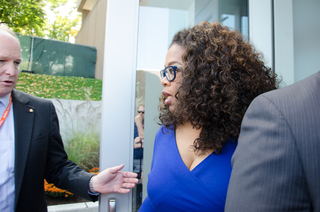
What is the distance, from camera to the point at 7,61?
1.29 m

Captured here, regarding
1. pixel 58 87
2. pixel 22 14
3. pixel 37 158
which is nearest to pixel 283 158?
pixel 37 158

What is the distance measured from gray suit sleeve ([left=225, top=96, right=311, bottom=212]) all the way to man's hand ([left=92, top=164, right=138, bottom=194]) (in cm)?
90

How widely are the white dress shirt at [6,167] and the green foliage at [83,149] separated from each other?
3.49 meters

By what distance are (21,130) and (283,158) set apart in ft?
4.64

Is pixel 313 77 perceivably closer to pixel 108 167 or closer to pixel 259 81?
pixel 259 81

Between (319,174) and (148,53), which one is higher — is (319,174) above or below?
below

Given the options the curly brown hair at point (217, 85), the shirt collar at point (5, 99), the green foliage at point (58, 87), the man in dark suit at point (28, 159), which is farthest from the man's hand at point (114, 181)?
the green foliage at point (58, 87)

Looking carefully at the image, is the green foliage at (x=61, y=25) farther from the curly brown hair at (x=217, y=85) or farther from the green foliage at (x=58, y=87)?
the curly brown hair at (x=217, y=85)

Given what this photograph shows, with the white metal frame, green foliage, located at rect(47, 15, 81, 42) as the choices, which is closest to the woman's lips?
the white metal frame

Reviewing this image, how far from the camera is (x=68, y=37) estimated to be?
49.5ft

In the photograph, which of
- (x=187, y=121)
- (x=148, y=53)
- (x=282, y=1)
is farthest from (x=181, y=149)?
(x=282, y=1)

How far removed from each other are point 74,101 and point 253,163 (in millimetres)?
6043

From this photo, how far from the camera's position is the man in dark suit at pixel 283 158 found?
0.40m

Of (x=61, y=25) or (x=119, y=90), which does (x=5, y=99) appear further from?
(x=61, y=25)
